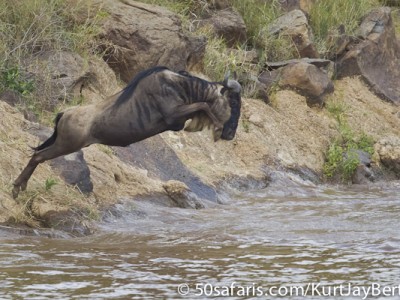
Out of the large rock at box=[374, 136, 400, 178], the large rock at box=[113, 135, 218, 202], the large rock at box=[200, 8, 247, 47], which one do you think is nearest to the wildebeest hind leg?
the large rock at box=[113, 135, 218, 202]

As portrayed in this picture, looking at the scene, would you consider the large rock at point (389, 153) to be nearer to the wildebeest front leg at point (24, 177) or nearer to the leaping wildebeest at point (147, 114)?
the leaping wildebeest at point (147, 114)

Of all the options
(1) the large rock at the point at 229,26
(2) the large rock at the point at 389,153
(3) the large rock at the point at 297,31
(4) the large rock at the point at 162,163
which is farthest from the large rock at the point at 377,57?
(4) the large rock at the point at 162,163

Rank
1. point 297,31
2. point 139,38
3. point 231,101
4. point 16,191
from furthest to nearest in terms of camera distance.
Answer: point 297,31
point 139,38
point 231,101
point 16,191

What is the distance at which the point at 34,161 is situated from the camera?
9.24 m

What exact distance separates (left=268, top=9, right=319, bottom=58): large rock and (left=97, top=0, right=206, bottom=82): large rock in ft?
9.51

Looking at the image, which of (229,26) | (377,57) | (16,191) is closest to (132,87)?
(16,191)

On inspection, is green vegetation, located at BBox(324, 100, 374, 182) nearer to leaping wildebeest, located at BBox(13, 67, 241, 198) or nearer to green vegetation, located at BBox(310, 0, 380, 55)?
green vegetation, located at BBox(310, 0, 380, 55)

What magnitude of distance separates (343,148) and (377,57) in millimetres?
2942

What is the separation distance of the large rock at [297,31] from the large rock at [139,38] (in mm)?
2899

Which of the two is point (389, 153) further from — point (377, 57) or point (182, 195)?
point (182, 195)

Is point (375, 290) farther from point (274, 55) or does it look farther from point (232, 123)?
point (274, 55)

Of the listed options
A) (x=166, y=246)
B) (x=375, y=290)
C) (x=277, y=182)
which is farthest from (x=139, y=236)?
(x=277, y=182)

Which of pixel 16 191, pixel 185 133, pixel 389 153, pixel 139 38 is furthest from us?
pixel 389 153

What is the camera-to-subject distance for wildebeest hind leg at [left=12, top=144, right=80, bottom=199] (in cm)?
907
